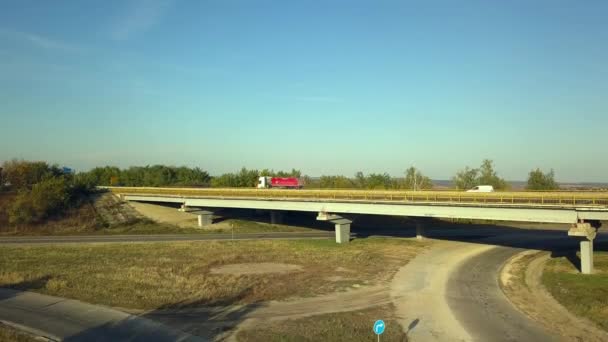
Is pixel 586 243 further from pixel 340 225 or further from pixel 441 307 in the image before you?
pixel 340 225

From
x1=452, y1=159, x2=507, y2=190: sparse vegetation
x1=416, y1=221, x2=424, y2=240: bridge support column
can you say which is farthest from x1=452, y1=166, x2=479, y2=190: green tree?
x1=416, y1=221, x2=424, y2=240: bridge support column

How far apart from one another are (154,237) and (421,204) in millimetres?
34606

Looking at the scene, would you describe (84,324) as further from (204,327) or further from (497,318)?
(497,318)

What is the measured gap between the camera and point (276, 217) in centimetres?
7744

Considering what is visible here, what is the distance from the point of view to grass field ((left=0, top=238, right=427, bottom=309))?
29.4 meters

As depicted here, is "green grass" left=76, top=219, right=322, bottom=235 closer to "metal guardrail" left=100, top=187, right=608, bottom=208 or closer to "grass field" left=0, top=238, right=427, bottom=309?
"metal guardrail" left=100, top=187, right=608, bottom=208

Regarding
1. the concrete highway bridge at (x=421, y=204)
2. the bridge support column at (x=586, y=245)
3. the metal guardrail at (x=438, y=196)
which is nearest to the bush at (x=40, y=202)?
the concrete highway bridge at (x=421, y=204)

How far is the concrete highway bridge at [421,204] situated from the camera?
3881cm

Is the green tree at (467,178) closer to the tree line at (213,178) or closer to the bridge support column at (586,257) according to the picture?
the tree line at (213,178)

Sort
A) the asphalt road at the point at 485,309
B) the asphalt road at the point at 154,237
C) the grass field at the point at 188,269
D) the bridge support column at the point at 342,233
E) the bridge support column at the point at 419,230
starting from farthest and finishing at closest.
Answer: the bridge support column at the point at 419,230, the asphalt road at the point at 154,237, the bridge support column at the point at 342,233, the grass field at the point at 188,269, the asphalt road at the point at 485,309

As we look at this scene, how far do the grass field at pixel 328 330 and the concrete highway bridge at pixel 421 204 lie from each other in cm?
2201

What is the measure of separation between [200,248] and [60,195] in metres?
34.5

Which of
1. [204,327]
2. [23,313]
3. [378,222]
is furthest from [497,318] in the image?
[378,222]

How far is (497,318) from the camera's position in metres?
25.9
